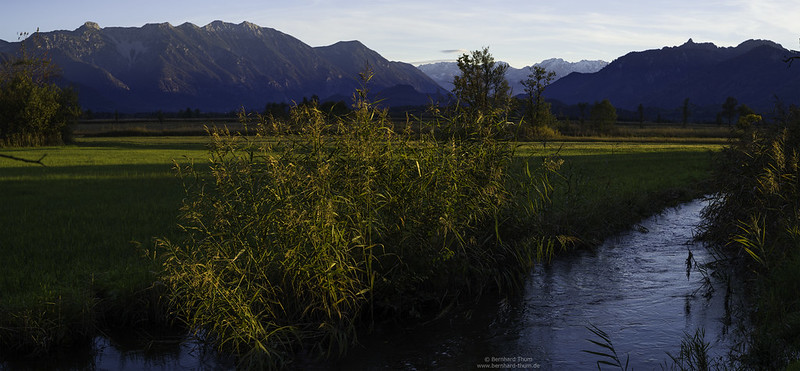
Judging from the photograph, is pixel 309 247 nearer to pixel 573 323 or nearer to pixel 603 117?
pixel 573 323

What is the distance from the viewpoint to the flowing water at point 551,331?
25.7ft

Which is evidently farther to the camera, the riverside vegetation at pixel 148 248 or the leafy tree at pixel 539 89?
the leafy tree at pixel 539 89

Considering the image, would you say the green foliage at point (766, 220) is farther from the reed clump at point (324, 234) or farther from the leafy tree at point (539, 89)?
the leafy tree at point (539, 89)

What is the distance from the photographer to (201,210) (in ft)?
29.0

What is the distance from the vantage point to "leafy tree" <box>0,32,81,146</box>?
5088 centimetres

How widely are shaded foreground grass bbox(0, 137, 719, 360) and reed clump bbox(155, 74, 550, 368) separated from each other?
1.24m

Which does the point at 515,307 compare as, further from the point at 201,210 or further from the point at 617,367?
the point at 201,210

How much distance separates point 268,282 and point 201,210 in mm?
1735

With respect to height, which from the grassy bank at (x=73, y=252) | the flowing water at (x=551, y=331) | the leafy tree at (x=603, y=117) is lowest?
the flowing water at (x=551, y=331)

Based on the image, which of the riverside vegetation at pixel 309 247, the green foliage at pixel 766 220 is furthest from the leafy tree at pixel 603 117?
the riverside vegetation at pixel 309 247

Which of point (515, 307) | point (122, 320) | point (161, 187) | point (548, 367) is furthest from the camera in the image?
point (161, 187)

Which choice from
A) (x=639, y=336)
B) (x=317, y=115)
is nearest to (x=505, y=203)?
(x=639, y=336)

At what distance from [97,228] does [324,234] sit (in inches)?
327

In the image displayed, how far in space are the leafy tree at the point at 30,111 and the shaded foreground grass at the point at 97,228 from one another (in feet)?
88.7
